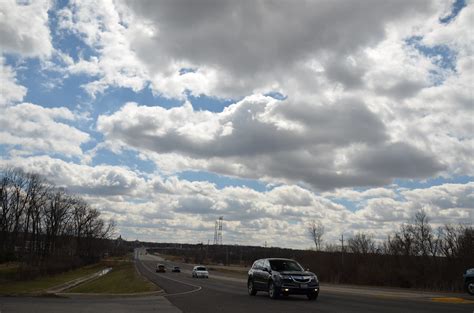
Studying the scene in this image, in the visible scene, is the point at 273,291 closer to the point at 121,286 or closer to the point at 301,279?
the point at 301,279

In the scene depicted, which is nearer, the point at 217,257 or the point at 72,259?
the point at 72,259

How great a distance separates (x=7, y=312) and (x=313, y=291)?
1107 centimetres

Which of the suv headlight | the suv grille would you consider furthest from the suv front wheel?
the suv headlight

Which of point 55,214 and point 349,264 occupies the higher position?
point 55,214

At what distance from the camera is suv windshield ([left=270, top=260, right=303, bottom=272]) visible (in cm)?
2062

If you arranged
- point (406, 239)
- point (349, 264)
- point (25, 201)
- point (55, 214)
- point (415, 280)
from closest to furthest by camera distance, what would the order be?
point (415, 280)
point (349, 264)
point (406, 239)
point (25, 201)
point (55, 214)

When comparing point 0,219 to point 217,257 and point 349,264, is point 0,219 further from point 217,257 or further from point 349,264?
point 217,257

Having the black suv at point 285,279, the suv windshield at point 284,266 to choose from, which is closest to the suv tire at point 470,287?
the black suv at point 285,279

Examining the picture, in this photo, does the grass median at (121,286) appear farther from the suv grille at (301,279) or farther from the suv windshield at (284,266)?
the suv grille at (301,279)

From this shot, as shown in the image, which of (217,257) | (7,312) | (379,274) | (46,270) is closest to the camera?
(7,312)

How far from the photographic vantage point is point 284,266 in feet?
68.5

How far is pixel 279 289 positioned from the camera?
19.7 metres

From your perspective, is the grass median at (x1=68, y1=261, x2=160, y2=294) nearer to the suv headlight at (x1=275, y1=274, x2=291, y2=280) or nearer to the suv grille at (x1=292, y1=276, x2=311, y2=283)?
the suv headlight at (x1=275, y1=274, x2=291, y2=280)

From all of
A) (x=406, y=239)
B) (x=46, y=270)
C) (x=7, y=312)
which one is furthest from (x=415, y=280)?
(x=46, y=270)
